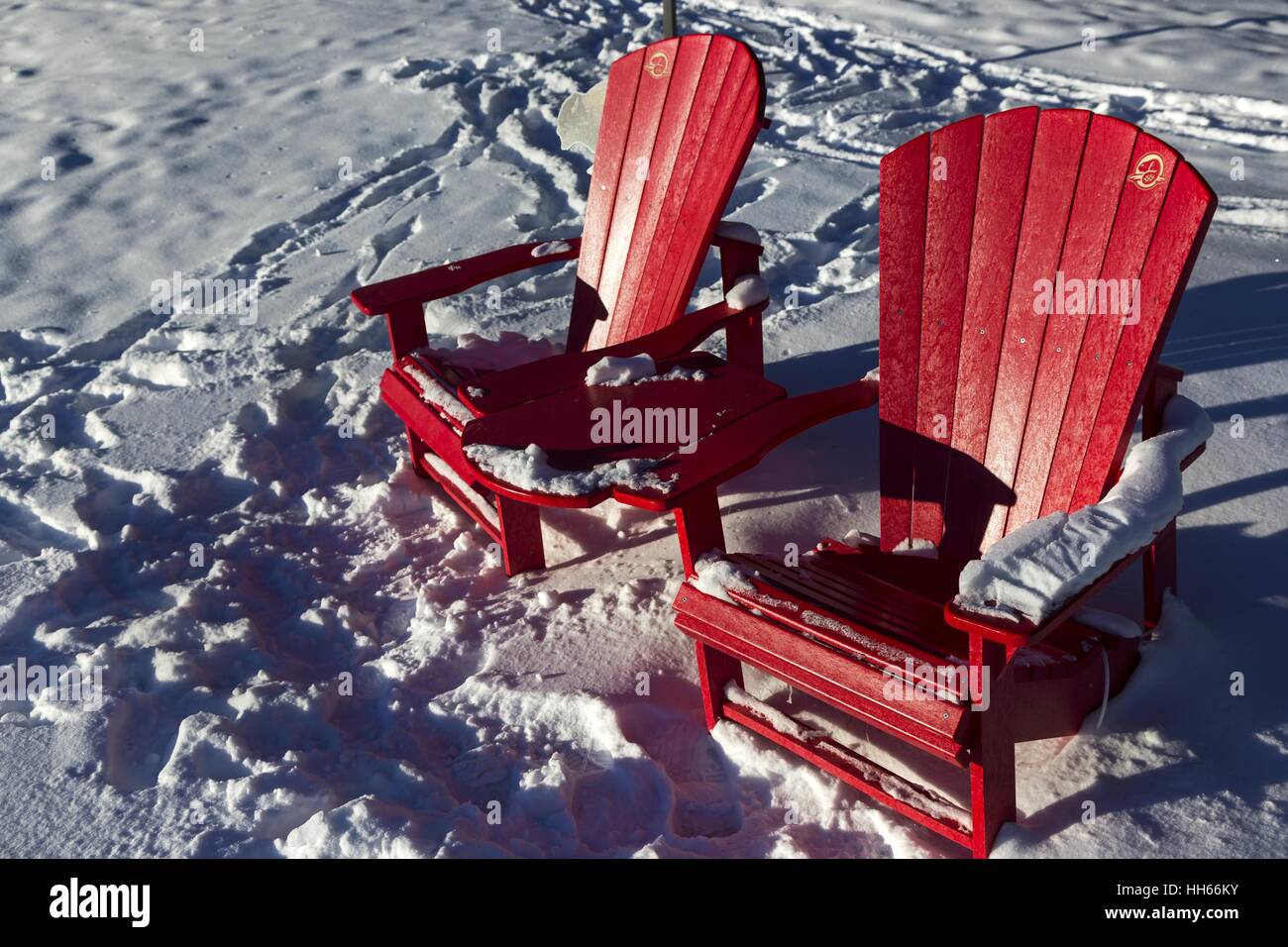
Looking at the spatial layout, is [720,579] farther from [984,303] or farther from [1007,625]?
[984,303]

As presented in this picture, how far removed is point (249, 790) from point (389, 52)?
5.04 meters

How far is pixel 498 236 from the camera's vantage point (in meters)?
4.38

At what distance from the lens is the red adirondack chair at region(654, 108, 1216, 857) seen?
192cm

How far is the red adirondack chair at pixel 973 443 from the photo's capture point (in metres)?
1.92

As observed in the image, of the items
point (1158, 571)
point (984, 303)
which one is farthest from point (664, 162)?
point (1158, 571)

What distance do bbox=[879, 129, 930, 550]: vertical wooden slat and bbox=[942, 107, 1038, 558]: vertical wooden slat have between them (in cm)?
10

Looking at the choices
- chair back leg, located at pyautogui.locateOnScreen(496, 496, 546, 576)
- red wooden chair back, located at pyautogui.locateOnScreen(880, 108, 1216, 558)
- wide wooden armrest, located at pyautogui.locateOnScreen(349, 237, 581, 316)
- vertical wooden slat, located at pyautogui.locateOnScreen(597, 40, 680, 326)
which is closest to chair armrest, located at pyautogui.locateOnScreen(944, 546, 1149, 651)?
red wooden chair back, located at pyautogui.locateOnScreen(880, 108, 1216, 558)

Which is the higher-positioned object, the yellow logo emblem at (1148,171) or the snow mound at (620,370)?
the yellow logo emblem at (1148,171)

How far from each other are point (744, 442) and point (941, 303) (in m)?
0.54

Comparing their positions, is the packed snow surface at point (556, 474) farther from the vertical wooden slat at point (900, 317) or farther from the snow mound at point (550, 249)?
the snow mound at point (550, 249)

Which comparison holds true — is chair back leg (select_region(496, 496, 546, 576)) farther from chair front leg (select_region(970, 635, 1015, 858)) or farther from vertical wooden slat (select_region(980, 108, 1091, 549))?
chair front leg (select_region(970, 635, 1015, 858))

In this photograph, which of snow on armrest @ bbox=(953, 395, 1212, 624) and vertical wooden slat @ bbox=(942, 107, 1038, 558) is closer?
snow on armrest @ bbox=(953, 395, 1212, 624)

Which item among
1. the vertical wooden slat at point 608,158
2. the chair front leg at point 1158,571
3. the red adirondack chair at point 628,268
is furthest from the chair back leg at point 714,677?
the vertical wooden slat at point 608,158

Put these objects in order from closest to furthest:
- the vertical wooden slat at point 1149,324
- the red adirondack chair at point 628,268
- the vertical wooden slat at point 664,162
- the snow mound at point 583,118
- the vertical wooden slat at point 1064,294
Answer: the vertical wooden slat at point 1149,324 < the vertical wooden slat at point 1064,294 < the red adirondack chair at point 628,268 < the vertical wooden slat at point 664,162 < the snow mound at point 583,118
